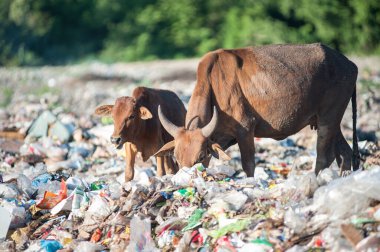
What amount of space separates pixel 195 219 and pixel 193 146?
161cm

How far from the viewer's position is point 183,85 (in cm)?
2067

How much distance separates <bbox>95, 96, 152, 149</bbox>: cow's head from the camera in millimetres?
9773

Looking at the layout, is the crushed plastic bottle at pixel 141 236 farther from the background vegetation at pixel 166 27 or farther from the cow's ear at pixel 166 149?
the background vegetation at pixel 166 27

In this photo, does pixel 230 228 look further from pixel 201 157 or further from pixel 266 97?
pixel 266 97

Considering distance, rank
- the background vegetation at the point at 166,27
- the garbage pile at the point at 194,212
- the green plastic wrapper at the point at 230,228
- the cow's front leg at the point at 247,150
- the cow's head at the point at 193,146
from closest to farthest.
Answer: the garbage pile at the point at 194,212 → the green plastic wrapper at the point at 230,228 → the cow's head at the point at 193,146 → the cow's front leg at the point at 247,150 → the background vegetation at the point at 166,27

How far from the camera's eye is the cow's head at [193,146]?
346 inches

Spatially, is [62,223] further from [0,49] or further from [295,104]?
[0,49]

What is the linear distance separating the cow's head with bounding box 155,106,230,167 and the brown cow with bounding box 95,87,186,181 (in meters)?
0.82

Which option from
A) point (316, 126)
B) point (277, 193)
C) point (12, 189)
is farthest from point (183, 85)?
point (277, 193)

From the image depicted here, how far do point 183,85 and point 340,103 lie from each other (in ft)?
34.6

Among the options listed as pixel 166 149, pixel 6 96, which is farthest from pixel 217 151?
pixel 6 96

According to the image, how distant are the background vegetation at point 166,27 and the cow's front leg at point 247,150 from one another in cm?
2090

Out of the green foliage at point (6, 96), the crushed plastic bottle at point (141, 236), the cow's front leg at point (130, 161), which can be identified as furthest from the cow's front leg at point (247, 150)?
the green foliage at point (6, 96)

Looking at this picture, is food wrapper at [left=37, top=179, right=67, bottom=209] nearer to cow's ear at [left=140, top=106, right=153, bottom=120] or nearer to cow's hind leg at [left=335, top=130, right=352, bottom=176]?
cow's ear at [left=140, top=106, right=153, bottom=120]
